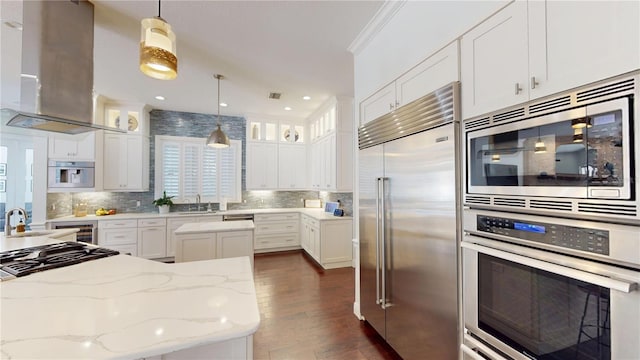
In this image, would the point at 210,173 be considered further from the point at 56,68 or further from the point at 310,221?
the point at 56,68

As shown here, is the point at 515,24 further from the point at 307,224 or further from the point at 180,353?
the point at 307,224

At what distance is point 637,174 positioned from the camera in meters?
0.82

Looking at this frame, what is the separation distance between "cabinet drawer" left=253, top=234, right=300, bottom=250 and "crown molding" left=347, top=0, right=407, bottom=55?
12.8 ft

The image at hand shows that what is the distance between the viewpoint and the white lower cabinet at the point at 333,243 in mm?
4367

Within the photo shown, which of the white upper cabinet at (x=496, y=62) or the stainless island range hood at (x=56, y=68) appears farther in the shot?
the stainless island range hood at (x=56, y=68)

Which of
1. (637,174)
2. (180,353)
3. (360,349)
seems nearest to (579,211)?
(637,174)

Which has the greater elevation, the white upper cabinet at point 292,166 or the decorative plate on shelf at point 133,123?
the decorative plate on shelf at point 133,123

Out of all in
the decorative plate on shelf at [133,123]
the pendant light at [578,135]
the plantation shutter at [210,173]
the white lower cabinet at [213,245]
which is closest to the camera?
the pendant light at [578,135]

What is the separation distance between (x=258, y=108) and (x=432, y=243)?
4.53 m

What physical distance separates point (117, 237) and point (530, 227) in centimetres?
564

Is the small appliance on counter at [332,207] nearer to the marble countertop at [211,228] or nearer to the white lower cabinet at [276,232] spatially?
the white lower cabinet at [276,232]

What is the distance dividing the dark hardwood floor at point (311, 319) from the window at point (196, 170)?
221 cm

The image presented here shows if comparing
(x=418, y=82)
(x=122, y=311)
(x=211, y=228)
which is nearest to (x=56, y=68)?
(x=211, y=228)

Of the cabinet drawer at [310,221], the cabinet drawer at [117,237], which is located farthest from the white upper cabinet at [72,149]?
the cabinet drawer at [310,221]
